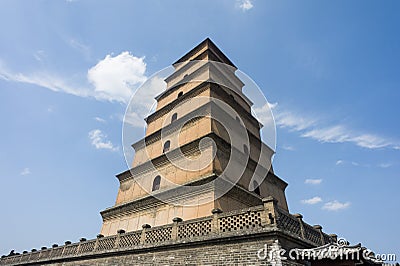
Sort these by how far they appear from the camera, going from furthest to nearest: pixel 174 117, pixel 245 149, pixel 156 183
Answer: pixel 174 117
pixel 245 149
pixel 156 183

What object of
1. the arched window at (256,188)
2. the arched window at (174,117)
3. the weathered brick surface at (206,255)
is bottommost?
the weathered brick surface at (206,255)

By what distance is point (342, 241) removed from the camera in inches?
293

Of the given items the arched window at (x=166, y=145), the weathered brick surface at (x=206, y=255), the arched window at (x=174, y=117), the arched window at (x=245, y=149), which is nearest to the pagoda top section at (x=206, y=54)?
the arched window at (x=174, y=117)

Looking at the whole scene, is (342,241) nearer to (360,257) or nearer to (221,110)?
(360,257)

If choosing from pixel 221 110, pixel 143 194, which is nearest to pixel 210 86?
pixel 221 110

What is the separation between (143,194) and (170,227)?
660cm

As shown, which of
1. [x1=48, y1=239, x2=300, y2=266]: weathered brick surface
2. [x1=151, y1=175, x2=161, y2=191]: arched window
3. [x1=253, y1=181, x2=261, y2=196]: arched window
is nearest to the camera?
[x1=48, y1=239, x2=300, y2=266]: weathered brick surface

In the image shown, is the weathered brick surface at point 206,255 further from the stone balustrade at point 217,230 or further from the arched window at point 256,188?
the arched window at point 256,188

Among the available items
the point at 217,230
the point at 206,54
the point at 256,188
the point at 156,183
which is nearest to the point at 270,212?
the point at 217,230

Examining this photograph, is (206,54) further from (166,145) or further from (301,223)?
(301,223)

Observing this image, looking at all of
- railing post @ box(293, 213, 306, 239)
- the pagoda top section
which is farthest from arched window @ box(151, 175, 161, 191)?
the pagoda top section

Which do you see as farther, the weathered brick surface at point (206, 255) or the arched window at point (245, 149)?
the arched window at point (245, 149)

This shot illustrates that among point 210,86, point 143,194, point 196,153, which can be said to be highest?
point 210,86

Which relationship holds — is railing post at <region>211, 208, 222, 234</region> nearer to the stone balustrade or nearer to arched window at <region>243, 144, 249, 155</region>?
the stone balustrade
